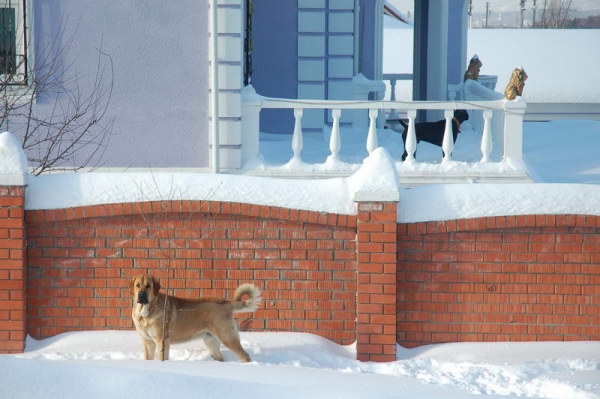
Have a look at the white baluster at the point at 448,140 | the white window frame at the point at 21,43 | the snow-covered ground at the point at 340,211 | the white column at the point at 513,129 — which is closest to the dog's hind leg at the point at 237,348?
the snow-covered ground at the point at 340,211

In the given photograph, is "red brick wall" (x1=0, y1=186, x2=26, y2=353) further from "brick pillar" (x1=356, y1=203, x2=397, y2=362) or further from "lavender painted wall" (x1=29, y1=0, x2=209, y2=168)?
"lavender painted wall" (x1=29, y1=0, x2=209, y2=168)

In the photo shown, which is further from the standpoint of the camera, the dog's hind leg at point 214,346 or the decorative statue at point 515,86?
the decorative statue at point 515,86

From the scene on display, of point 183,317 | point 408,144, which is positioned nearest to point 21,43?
point 408,144

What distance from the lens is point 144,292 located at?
A: 7.18 m

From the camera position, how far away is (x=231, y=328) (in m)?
7.46

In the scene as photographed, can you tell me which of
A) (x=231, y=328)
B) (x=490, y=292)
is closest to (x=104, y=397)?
(x=231, y=328)

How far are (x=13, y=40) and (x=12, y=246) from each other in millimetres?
3710

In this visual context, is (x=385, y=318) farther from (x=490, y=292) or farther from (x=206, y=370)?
(x=206, y=370)

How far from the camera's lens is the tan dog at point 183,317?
23.9 ft

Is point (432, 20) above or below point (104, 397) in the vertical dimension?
above

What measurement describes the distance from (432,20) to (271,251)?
8883 mm

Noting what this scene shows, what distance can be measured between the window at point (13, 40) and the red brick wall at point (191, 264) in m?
3.25

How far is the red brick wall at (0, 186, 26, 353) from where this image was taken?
7.79m

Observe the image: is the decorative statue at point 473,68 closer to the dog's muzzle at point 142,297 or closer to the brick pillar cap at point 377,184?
the brick pillar cap at point 377,184
